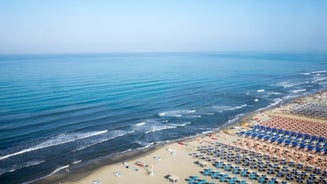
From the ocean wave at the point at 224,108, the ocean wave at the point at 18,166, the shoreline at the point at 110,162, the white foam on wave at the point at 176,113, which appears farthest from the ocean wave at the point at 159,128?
the ocean wave at the point at 18,166

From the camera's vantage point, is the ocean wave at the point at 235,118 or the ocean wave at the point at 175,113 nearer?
the ocean wave at the point at 235,118

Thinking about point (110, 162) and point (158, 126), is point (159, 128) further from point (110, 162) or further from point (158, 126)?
point (110, 162)

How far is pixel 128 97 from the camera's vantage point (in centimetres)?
8994

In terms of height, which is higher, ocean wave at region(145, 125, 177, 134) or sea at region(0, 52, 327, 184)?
sea at region(0, 52, 327, 184)

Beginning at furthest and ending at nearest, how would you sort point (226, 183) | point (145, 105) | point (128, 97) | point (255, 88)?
point (255, 88)
point (128, 97)
point (145, 105)
point (226, 183)

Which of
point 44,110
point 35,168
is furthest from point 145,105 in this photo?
point 35,168

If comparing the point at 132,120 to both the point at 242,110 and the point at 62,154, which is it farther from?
the point at 242,110

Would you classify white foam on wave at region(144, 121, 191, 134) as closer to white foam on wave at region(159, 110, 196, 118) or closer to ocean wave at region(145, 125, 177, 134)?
ocean wave at region(145, 125, 177, 134)

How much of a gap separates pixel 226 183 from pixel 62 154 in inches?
1115

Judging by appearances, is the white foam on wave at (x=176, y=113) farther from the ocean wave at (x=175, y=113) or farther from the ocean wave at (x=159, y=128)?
the ocean wave at (x=159, y=128)

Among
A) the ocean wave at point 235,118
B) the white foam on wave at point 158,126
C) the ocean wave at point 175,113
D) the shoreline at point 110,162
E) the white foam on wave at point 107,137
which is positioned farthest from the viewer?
the ocean wave at point 175,113

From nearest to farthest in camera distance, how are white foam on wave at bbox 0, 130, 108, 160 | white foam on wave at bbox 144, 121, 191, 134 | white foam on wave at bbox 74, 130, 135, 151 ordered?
white foam on wave at bbox 0, 130, 108, 160 → white foam on wave at bbox 74, 130, 135, 151 → white foam on wave at bbox 144, 121, 191, 134

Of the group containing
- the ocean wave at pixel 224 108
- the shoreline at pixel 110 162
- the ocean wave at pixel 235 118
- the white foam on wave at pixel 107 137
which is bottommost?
the shoreline at pixel 110 162

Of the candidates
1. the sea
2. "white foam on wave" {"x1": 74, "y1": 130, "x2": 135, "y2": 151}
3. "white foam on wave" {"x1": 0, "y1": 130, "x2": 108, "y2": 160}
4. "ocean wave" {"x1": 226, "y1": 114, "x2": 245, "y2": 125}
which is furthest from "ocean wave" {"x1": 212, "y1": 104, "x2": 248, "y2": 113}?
"white foam on wave" {"x1": 0, "y1": 130, "x2": 108, "y2": 160}
